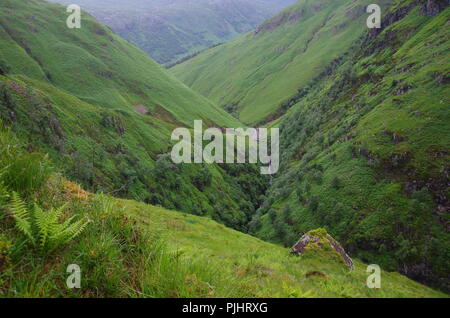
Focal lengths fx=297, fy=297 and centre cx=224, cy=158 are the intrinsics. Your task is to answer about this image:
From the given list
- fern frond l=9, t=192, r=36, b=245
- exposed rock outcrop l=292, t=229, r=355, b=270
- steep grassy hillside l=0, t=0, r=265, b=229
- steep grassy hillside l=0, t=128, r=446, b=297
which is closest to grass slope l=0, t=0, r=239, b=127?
steep grassy hillside l=0, t=0, r=265, b=229

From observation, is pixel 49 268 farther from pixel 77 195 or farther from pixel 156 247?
pixel 77 195

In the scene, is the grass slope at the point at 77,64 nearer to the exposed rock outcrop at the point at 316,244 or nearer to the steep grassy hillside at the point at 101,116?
the steep grassy hillside at the point at 101,116

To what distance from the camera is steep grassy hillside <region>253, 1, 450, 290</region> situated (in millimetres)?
81312

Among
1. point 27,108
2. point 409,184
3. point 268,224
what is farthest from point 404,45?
point 27,108

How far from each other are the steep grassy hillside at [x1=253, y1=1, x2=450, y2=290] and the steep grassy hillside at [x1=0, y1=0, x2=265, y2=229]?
20533mm

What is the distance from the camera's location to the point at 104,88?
150 m

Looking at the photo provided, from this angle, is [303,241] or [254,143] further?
[254,143]

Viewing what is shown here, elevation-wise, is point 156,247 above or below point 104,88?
below

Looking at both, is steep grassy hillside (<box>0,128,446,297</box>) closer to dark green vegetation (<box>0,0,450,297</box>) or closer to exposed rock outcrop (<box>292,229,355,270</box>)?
dark green vegetation (<box>0,0,450,297</box>)

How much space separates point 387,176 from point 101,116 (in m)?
95.5

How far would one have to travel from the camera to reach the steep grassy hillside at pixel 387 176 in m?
81.3
